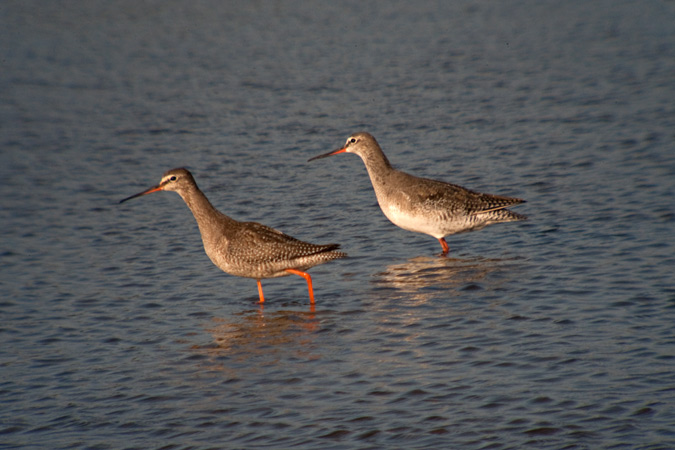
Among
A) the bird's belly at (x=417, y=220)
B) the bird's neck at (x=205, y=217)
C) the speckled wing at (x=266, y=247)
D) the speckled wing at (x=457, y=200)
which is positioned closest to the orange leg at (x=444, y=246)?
the bird's belly at (x=417, y=220)

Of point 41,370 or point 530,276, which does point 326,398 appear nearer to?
point 41,370

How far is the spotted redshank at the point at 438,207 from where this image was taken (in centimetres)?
1345

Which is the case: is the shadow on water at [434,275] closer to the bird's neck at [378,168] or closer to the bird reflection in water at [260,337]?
the bird reflection in water at [260,337]

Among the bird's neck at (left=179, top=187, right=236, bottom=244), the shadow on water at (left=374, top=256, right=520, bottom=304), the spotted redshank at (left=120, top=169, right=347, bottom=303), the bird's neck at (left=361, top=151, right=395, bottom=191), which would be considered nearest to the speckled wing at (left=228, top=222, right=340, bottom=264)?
the spotted redshank at (left=120, top=169, right=347, bottom=303)

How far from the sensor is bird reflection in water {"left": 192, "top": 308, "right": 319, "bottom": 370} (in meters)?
9.85

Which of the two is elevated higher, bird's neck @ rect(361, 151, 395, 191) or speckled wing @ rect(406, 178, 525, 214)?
bird's neck @ rect(361, 151, 395, 191)

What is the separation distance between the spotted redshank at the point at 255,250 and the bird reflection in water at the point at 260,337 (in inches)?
23.7

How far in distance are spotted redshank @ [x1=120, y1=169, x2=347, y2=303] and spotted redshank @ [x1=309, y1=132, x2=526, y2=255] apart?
1.90 metres

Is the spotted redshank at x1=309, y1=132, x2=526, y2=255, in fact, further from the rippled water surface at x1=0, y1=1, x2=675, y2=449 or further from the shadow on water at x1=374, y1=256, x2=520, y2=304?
the shadow on water at x1=374, y1=256, x2=520, y2=304

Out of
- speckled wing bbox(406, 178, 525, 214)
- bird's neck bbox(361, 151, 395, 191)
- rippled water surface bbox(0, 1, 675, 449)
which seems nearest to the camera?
rippled water surface bbox(0, 1, 675, 449)

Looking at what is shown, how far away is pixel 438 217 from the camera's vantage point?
1334 centimetres

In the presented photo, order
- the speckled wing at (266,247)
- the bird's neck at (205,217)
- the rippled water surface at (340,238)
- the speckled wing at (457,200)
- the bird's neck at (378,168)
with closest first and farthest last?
the rippled water surface at (340,238)
the speckled wing at (266,247)
the bird's neck at (205,217)
the speckled wing at (457,200)
the bird's neck at (378,168)

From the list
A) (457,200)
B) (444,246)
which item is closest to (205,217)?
(444,246)

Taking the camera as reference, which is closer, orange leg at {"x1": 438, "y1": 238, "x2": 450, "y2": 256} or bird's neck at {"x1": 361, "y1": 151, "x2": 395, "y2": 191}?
orange leg at {"x1": 438, "y1": 238, "x2": 450, "y2": 256}
